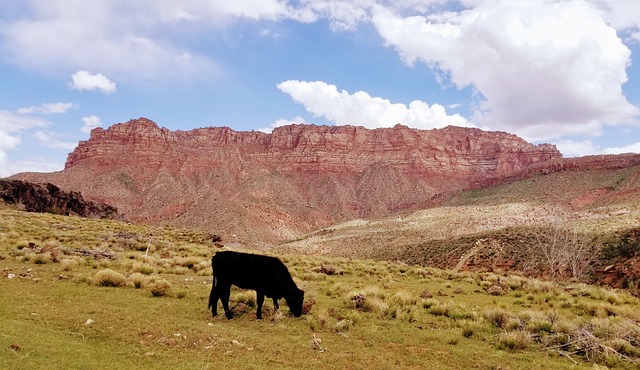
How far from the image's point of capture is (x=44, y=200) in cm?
6022

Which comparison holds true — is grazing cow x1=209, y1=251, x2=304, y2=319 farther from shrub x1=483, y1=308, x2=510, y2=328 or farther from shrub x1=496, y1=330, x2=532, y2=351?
shrub x1=483, y1=308, x2=510, y2=328

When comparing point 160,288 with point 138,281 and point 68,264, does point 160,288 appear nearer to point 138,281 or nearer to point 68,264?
point 138,281

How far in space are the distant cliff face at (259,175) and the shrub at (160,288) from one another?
270 ft

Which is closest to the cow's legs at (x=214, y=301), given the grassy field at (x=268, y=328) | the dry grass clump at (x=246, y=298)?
the grassy field at (x=268, y=328)

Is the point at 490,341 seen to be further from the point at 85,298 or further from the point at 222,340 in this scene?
the point at 85,298

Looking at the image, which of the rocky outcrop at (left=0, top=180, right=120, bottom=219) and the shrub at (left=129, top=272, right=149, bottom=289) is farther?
the rocky outcrop at (left=0, top=180, right=120, bottom=219)

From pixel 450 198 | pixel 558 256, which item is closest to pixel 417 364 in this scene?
pixel 558 256

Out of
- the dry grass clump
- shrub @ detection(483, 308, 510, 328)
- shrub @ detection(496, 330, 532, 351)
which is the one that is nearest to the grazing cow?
the dry grass clump

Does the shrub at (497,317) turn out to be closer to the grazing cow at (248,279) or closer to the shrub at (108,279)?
the grazing cow at (248,279)

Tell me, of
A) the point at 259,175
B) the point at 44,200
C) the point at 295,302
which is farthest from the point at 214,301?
the point at 259,175

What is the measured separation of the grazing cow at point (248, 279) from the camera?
1224 cm

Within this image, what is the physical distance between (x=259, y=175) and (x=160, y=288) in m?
149

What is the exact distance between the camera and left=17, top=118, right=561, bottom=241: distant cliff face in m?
120

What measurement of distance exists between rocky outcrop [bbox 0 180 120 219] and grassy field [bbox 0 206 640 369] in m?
44.2
